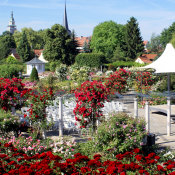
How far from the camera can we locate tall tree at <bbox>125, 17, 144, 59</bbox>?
55.8m

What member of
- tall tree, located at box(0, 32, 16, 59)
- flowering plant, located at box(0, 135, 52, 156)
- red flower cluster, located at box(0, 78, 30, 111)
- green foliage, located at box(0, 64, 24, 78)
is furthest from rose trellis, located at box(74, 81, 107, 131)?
tall tree, located at box(0, 32, 16, 59)

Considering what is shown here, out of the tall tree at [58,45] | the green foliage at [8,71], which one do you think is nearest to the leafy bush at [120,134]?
the green foliage at [8,71]

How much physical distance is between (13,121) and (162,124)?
555 cm

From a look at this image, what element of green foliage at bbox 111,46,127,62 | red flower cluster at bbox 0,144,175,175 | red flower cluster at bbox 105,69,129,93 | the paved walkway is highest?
green foliage at bbox 111,46,127,62

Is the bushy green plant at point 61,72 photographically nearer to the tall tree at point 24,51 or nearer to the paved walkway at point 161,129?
the paved walkway at point 161,129

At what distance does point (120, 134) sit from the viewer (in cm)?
656

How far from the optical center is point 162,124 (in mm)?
10906

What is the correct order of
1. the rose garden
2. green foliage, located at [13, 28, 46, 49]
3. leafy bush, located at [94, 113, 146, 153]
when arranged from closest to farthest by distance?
1. the rose garden
2. leafy bush, located at [94, 113, 146, 153]
3. green foliage, located at [13, 28, 46, 49]

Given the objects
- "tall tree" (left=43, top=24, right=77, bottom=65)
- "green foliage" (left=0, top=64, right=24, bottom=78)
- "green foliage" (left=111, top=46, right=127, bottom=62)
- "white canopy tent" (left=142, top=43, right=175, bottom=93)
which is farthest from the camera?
"green foliage" (left=111, top=46, right=127, bottom=62)

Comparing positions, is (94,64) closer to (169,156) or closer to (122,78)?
(122,78)

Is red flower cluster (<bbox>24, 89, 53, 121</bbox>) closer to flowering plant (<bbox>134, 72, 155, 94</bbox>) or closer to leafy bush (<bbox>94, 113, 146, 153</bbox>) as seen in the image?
leafy bush (<bbox>94, 113, 146, 153</bbox>)

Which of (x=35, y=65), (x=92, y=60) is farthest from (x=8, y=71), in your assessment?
(x=92, y=60)

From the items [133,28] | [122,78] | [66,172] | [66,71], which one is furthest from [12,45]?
[66,172]

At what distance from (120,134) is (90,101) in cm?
179
